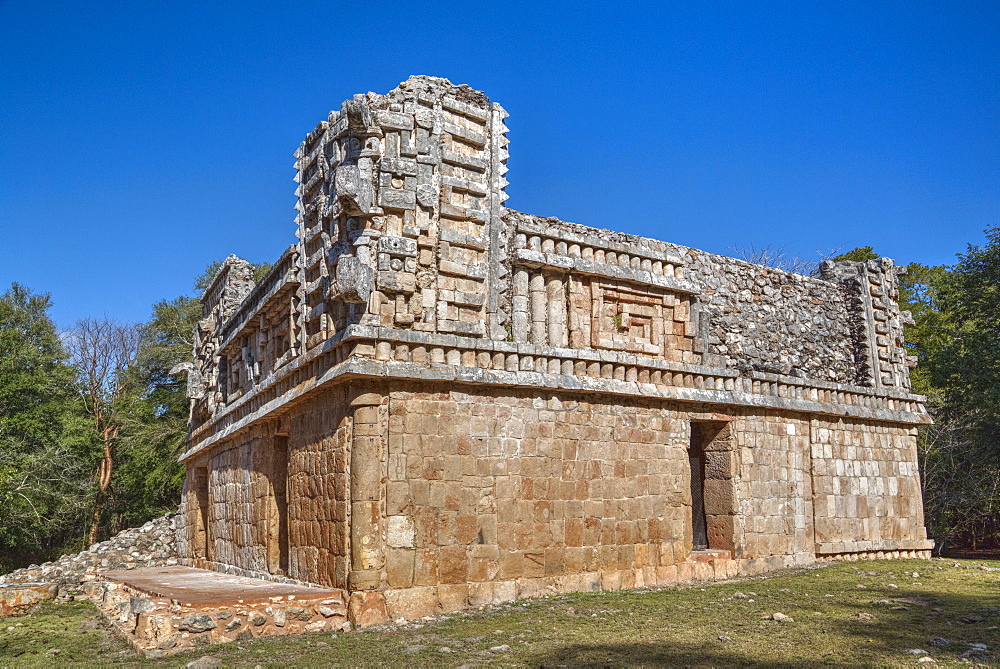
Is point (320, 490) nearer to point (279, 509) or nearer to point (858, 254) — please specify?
point (279, 509)

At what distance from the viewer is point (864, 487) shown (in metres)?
12.3

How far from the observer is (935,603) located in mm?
7742

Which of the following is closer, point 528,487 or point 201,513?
point 528,487

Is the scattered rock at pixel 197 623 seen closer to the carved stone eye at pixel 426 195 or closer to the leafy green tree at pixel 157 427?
the carved stone eye at pixel 426 195

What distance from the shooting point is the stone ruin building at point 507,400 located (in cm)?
789

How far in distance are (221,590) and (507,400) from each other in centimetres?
365

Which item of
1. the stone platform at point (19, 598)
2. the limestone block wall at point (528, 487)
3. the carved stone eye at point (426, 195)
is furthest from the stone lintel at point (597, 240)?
the stone platform at point (19, 598)

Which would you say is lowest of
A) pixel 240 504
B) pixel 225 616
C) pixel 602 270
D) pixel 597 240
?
pixel 225 616

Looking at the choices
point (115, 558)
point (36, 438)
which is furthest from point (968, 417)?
point (36, 438)

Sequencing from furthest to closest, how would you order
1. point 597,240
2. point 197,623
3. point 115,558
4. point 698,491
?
1. point 115,558
2. point 698,491
3. point 597,240
4. point 197,623

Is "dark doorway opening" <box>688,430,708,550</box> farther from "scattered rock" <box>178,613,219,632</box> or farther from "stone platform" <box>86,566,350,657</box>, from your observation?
"scattered rock" <box>178,613,219,632</box>

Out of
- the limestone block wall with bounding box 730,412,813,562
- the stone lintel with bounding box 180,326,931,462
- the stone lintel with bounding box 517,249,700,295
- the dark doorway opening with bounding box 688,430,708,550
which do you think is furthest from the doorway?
the stone lintel with bounding box 517,249,700,295

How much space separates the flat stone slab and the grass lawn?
441mm

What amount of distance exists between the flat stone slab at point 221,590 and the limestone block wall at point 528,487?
954 mm
